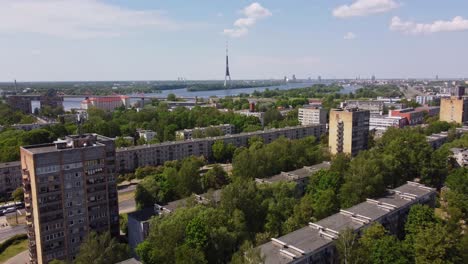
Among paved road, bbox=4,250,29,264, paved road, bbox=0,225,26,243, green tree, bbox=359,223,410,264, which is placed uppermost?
green tree, bbox=359,223,410,264

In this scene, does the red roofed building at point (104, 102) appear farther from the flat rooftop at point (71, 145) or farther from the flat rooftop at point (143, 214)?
the flat rooftop at point (143, 214)

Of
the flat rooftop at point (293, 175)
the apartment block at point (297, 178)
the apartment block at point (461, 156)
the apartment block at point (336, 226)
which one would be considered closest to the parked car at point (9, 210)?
the apartment block at point (297, 178)

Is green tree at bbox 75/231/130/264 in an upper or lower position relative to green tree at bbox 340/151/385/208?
lower

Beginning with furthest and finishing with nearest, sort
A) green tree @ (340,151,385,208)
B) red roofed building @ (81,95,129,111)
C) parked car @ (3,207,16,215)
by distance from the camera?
red roofed building @ (81,95,129,111) < parked car @ (3,207,16,215) < green tree @ (340,151,385,208)

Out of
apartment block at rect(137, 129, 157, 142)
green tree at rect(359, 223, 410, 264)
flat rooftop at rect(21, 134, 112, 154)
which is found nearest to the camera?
green tree at rect(359, 223, 410, 264)

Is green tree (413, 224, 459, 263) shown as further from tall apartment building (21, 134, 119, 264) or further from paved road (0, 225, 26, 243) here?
paved road (0, 225, 26, 243)

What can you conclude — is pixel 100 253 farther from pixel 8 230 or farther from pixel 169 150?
pixel 169 150

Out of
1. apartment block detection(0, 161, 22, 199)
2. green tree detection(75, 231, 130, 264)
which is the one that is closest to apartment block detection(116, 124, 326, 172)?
apartment block detection(0, 161, 22, 199)
